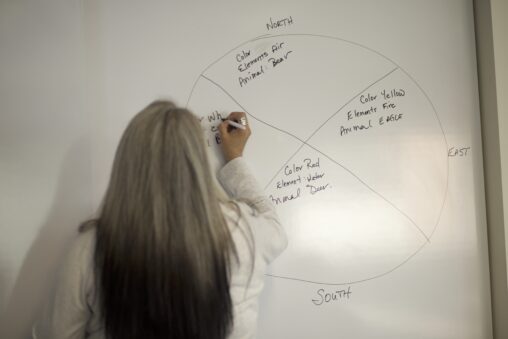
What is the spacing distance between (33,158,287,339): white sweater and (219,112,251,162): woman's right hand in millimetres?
96

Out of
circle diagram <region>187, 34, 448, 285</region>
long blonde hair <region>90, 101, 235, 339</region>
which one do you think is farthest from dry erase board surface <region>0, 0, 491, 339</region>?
long blonde hair <region>90, 101, 235, 339</region>

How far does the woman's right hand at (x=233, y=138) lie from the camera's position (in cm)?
77

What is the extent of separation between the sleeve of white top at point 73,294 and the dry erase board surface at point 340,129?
24 cm

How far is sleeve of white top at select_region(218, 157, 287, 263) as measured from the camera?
2.10 ft

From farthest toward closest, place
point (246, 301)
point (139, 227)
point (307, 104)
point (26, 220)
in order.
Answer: point (307, 104)
point (26, 220)
point (246, 301)
point (139, 227)

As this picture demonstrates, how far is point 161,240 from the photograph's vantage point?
1.69 ft

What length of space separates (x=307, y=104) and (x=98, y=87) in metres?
0.58

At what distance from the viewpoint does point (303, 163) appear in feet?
2.74

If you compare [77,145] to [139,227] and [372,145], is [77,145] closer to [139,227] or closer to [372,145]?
[139,227]

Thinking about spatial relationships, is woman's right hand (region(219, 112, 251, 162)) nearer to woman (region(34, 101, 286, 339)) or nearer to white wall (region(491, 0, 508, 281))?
woman (region(34, 101, 286, 339))

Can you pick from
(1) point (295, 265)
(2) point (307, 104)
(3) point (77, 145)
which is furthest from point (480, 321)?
(3) point (77, 145)

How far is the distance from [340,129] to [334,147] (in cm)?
6

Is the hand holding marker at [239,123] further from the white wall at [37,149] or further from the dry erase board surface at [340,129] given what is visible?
the white wall at [37,149]

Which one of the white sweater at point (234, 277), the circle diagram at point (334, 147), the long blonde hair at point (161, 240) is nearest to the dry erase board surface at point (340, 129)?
the circle diagram at point (334, 147)
